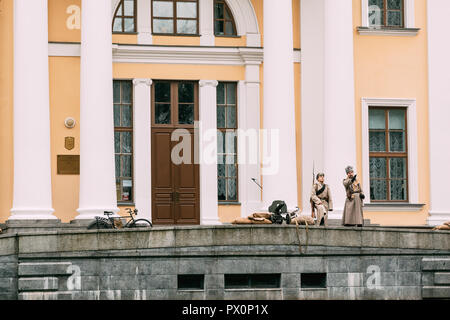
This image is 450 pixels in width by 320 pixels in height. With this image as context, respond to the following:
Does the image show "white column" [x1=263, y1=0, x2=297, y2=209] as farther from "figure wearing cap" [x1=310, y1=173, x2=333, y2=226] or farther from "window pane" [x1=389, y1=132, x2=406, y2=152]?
"window pane" [x1=389, y1=132, x2=406, y2=152]

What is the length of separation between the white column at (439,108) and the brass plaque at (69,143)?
9624mm

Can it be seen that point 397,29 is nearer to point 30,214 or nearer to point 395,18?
point 395,18

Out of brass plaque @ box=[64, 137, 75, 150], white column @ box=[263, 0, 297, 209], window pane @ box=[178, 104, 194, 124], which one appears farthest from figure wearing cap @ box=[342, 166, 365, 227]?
brass plaque @ box=[64, 137, 75, 150]

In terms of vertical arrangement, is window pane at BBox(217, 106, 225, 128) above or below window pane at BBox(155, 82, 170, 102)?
below

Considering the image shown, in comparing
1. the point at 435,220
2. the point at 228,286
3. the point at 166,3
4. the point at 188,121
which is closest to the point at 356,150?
the point at 435,220

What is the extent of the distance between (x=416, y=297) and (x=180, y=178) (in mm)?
9383

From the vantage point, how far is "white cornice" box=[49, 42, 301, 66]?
27.6 m

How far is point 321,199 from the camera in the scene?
23375mm

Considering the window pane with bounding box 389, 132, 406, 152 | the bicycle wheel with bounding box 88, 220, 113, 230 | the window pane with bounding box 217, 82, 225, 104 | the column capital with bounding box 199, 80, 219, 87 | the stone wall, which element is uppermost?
the column capital with bounding box 199, 80, 219, 87

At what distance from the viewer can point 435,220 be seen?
1073 inches

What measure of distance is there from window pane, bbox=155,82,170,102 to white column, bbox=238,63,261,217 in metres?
2.01
